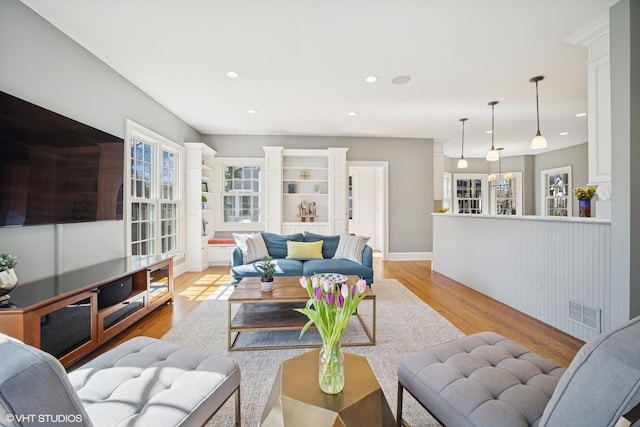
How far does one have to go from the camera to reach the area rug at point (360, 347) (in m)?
1.66

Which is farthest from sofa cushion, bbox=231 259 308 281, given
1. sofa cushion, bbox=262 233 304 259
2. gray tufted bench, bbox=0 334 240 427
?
gray tufted bench, bbox=0 334 240 427

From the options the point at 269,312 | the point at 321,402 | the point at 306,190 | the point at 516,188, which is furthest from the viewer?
the point at 516,188

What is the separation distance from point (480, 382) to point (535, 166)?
9.45m

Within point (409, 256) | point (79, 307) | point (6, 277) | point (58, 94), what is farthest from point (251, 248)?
point (409, 256)

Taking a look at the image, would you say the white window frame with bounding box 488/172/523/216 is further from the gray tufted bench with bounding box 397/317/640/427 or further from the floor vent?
the gray tufted bench with bounding box 397/317/640/427

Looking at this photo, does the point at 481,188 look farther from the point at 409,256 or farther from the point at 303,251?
the point at 303,251

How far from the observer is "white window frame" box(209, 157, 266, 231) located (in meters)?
6.02

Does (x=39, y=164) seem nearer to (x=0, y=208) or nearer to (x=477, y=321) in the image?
(x=0, y=208)

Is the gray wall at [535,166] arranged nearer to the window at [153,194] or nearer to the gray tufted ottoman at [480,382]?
the window at [153,194]

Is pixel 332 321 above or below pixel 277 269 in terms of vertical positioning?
above

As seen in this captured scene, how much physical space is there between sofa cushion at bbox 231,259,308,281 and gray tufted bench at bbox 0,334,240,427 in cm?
182

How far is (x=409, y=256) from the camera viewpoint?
6363mm

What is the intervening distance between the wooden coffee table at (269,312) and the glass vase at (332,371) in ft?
3.79

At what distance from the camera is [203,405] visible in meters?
1.11
